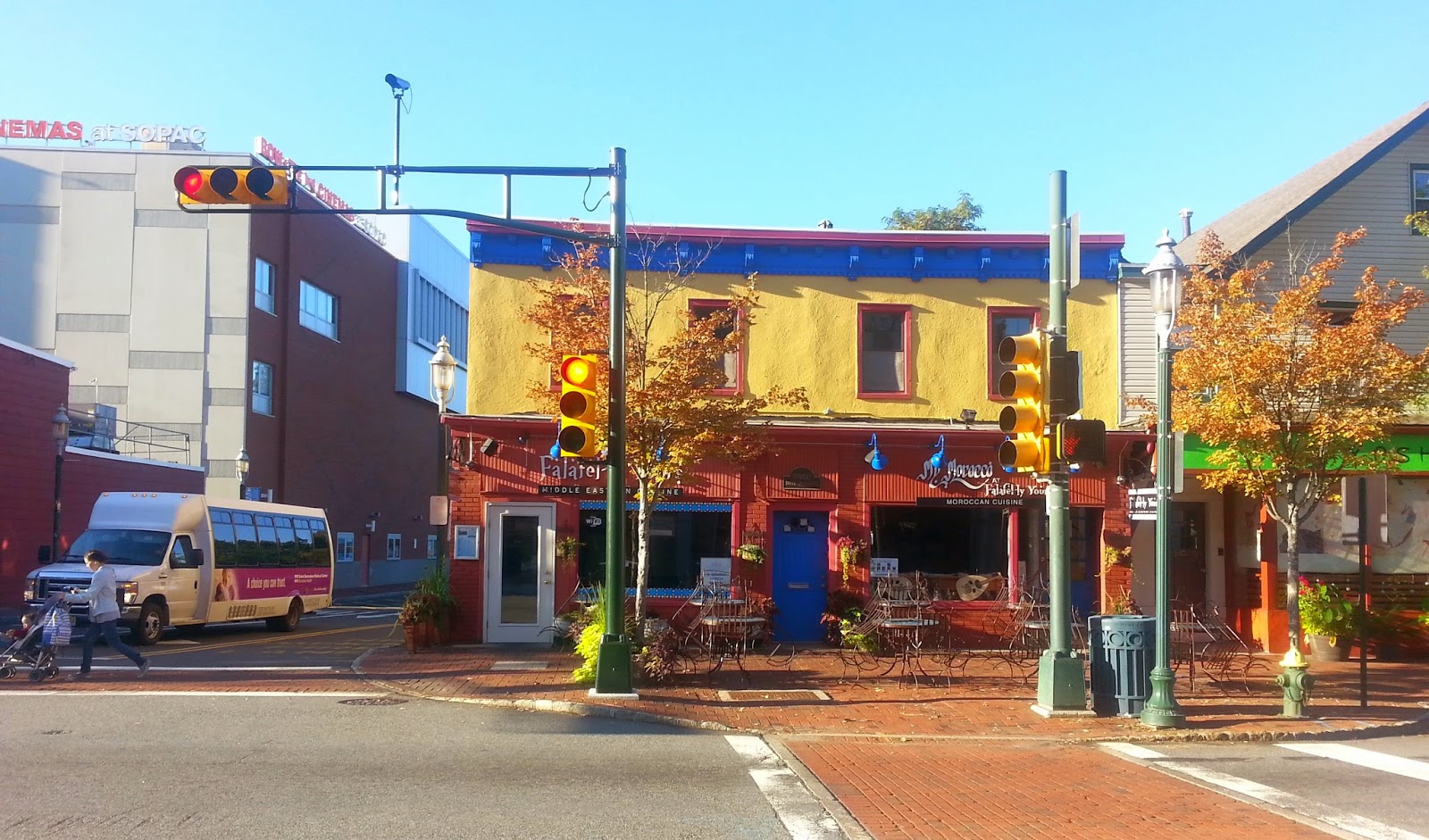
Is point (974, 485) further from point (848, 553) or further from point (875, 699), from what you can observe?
point (875, 699)

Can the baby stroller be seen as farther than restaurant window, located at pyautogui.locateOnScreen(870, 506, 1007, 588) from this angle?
No

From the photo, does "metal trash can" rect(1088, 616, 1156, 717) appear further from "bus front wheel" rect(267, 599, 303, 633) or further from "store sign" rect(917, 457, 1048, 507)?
"bus front wheel" rect(267, 599, 303, 633)

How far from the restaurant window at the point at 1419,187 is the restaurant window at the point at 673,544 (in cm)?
1305

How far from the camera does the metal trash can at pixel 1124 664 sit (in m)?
11.9

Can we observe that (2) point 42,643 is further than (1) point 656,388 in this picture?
No

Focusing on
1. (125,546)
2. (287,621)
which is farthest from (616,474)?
(287,621)

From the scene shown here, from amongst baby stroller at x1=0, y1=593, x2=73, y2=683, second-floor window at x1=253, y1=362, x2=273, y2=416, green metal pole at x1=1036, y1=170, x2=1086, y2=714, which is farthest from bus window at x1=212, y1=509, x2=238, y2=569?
second-floor window at x1=253, y1=362, x2=273, y2=416

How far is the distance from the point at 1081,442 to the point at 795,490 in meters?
7.24

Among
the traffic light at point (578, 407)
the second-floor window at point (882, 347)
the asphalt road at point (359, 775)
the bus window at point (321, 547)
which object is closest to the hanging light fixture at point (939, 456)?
the second-floor window at point (882, 347)

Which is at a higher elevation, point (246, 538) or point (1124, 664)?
point (246, 538)

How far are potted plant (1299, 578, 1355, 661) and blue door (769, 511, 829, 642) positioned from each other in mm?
7430

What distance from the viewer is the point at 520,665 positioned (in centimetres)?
1562

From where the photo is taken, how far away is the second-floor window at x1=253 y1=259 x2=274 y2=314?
38375mm

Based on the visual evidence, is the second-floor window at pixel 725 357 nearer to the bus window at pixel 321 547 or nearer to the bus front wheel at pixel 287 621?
the bus front wheel at pixel 287 621
